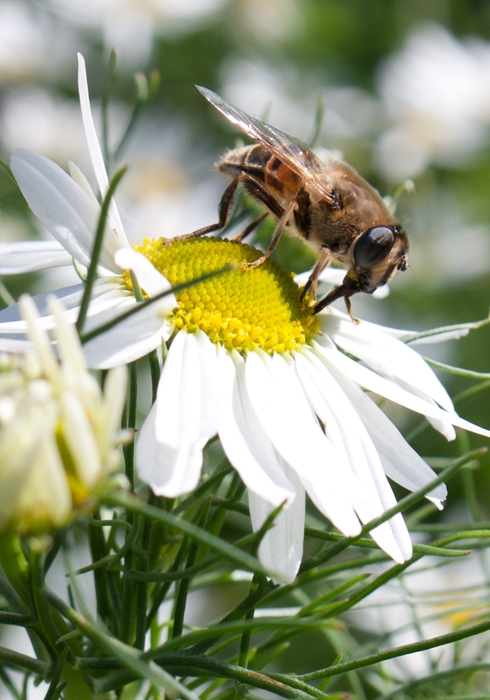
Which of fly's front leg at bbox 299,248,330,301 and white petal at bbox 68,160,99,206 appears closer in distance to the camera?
white petal at bbox 68,160,99,206

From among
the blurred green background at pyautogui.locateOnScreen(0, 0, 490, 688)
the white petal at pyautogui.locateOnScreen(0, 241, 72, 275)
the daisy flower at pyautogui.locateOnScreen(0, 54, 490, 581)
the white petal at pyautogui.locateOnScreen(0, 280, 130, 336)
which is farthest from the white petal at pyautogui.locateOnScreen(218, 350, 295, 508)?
the blurred green background at pyautogui.locateOnScreen(0, 0, 490, 688)

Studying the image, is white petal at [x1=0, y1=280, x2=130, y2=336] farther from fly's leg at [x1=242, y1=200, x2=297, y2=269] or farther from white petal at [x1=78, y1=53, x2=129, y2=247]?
fly's leg at [x1=242, y1=200, x2=297, y2=269]

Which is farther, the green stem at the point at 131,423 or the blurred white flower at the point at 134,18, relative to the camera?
the blurred white flower at the point at 134,18

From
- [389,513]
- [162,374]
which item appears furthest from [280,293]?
[389,513]

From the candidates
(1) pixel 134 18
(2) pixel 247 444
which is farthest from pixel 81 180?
(1) pixel 134 18

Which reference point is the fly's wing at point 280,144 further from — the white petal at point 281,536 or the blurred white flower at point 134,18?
the blurred white flower at point 134,18

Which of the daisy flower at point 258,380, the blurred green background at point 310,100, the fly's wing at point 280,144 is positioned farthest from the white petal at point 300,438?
the blurred green background at point 310,100
